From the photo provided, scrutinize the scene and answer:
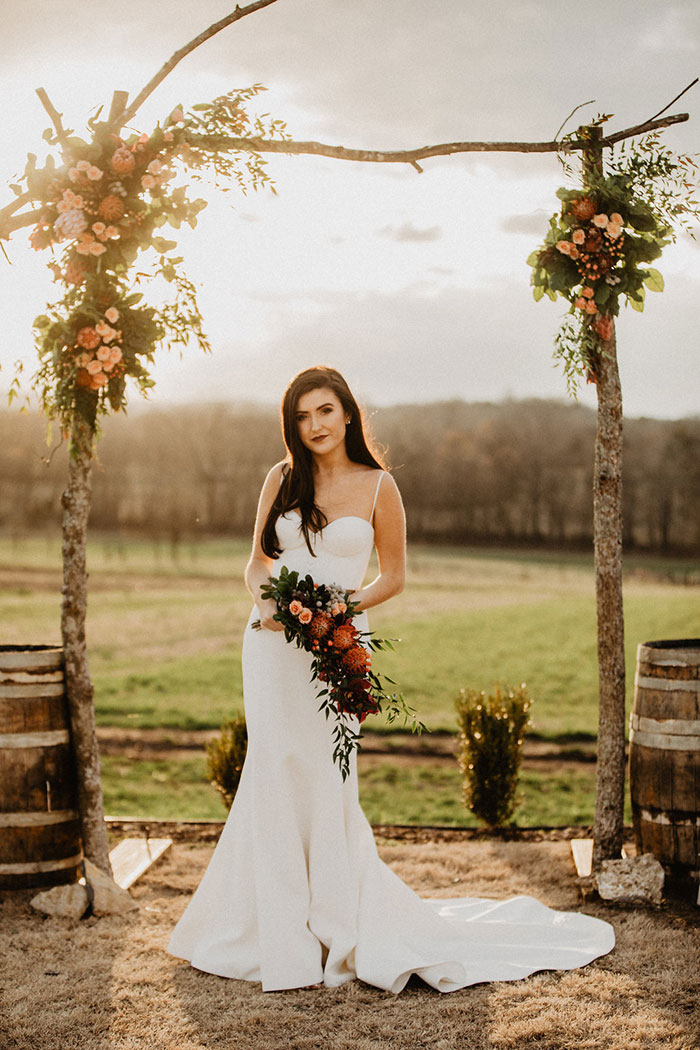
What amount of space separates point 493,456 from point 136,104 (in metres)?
14.4

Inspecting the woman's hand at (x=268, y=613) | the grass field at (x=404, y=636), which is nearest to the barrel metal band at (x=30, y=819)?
the woman's hand at (x=268, y=613)

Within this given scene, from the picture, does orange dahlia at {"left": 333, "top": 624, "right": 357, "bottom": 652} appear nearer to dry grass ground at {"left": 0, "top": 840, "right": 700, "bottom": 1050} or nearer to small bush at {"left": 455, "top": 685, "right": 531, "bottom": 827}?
dry grass ground at {"left": 0, "top": 840, "right": 700, "bottom": 1050}

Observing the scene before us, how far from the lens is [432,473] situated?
1822cm

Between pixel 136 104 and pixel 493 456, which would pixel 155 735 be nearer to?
pixel 136 104

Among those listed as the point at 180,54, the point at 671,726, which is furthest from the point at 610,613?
the point at 180,54

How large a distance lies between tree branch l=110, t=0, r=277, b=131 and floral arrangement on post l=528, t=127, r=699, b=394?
1663 millimetres

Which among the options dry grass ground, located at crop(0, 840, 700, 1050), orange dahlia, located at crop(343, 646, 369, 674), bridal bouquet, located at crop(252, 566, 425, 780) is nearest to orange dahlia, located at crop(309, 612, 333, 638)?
bridal bouquet, located at crop(252, 566, 425, 780)

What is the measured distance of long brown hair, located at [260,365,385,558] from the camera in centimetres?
376

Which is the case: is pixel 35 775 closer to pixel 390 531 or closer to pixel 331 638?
pixel 331 638

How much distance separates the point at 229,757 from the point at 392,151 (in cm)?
364

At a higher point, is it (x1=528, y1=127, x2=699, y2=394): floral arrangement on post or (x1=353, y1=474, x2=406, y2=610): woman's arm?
(x1=528, y1=127, x2=699, y2=394): floral arrangement on post

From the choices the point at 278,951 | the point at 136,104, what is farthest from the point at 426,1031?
the point at 136,104

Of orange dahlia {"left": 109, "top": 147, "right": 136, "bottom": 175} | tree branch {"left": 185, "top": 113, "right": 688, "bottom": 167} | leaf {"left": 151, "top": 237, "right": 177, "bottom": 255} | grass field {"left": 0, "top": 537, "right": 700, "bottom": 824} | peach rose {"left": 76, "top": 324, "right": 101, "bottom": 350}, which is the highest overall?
tree branch {"left": 185, "top": 113, "right": 688, "bottom": 167}

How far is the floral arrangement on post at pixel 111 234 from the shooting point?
411 cm
